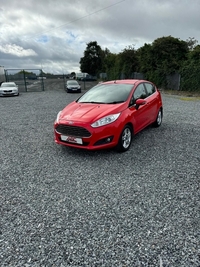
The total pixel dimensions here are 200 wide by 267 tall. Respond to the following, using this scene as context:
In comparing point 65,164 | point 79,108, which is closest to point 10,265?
point 65,164

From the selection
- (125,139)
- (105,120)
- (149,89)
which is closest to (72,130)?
(105,120)

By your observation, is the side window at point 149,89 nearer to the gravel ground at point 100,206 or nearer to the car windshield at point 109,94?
the car windshield at point 109,94

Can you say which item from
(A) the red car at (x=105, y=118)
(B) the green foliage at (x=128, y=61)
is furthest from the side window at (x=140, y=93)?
(B) the green foliage at (x=128, y=61)

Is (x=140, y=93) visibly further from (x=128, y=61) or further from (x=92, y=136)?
(x=128, y=61)

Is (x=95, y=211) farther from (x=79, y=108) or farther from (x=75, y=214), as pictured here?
(x=79, y=108)

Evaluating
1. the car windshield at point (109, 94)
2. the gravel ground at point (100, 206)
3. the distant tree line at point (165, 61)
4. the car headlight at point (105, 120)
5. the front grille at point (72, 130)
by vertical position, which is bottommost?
the gravel ground at point (100, 206)

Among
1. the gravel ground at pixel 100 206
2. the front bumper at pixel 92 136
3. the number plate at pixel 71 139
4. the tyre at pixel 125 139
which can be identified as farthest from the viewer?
the tyre at pixel 125 139

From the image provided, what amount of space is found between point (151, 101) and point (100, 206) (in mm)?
3684

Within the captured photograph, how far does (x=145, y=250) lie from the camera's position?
197 centimetres

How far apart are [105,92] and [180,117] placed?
3869 millimetres

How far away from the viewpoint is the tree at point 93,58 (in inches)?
1652

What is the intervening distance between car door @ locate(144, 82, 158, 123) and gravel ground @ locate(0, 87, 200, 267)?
1.08 meters

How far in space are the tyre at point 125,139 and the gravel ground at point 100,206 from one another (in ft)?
0.50

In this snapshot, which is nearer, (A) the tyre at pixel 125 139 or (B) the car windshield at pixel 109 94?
(A) the tyre at pixel 125 139
